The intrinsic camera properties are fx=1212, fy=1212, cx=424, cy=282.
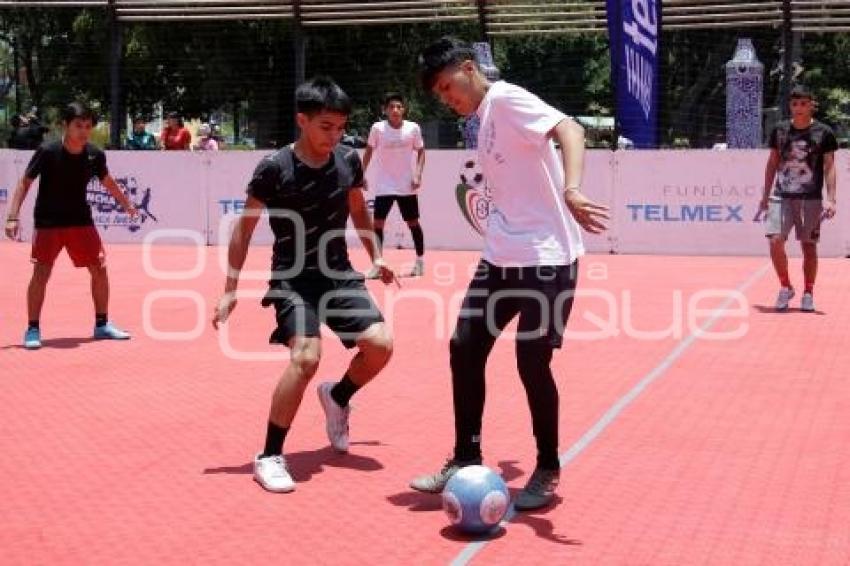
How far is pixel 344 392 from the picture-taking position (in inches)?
232

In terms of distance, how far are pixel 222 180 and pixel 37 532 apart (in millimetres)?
14408

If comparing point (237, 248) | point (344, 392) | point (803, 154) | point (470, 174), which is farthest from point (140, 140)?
point (237, 248)

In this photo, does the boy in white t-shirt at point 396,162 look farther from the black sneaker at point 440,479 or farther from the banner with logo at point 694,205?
the black sneaker at point 440,479

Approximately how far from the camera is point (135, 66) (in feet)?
116

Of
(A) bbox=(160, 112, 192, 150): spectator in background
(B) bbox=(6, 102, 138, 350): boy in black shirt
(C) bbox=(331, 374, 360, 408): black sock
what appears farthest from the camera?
(A) bbox=(160, 112, 192, 150): spectator in background

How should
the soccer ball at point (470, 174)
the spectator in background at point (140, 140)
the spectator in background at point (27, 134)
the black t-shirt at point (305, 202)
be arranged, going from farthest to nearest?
the spectator in background at point (140, 140)
the spectator in background at point (27, 134)
the soccer ball at point (470, 174)
the black t-shirt at point (305, 202)

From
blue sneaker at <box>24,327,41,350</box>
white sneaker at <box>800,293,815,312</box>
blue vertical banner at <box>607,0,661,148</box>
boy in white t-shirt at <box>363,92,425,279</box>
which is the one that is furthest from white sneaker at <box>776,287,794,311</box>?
blue vertical banner at <box>607,0,661,148</box>

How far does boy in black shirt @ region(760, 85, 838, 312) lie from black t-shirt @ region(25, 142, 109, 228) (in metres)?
5.82

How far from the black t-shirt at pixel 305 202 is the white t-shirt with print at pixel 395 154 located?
7.83m

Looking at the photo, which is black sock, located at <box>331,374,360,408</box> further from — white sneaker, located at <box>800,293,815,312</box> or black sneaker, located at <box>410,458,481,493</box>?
white sneaker, located at <box>800,293,815,312</box>

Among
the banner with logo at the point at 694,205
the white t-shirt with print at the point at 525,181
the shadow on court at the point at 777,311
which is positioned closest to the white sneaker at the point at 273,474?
the white t-shirt with print at the point at 525,181

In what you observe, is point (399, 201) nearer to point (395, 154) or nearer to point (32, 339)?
point (395, 154)

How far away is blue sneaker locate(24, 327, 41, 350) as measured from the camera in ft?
29.5

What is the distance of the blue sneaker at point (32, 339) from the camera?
29.5 feet
